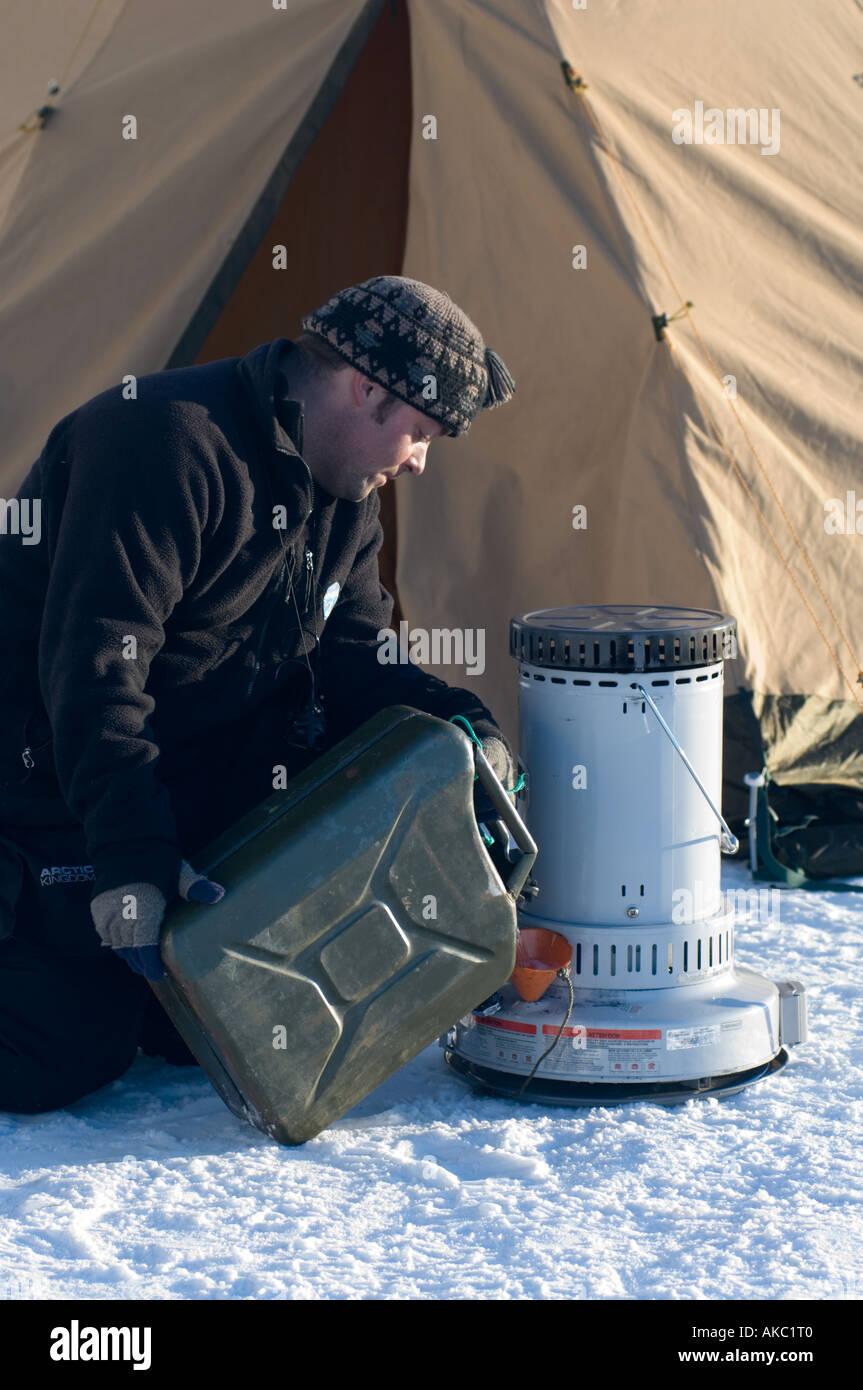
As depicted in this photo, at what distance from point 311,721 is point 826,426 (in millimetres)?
1564

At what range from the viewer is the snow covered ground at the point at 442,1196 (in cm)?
166

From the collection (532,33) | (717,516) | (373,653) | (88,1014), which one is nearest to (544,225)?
(532,33)

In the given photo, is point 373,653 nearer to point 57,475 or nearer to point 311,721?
point 311,721

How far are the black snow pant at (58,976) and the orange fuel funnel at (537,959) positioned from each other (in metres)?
0.45

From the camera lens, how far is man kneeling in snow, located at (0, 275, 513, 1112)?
6.15 ft

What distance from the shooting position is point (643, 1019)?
82.9 inches

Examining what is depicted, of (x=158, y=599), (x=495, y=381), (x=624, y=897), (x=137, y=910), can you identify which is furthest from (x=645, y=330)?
(x=137, y=910)

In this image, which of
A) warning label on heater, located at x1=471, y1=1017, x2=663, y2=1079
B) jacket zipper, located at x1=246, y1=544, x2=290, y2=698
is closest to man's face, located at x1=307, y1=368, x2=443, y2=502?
jacket zipper, located at x1=246, y1=544, x2=290, y2=698

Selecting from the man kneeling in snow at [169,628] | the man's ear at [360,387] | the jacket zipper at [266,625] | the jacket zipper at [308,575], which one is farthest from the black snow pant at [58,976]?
the man's ear at [360,387]

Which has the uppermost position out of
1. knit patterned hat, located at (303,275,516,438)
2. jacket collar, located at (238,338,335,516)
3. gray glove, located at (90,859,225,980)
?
knit patterned hat, located at (303,275,516,438)

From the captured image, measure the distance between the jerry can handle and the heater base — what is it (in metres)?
0.29

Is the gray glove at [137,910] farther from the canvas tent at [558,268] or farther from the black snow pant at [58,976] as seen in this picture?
the canvas tent at [558,268]

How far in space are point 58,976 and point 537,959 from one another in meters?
0.62

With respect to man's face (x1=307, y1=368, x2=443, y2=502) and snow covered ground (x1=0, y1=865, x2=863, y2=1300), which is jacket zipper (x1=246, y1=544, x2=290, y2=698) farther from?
snow covered ground (x1=0, y1=865, x2=863, y2=1300)
